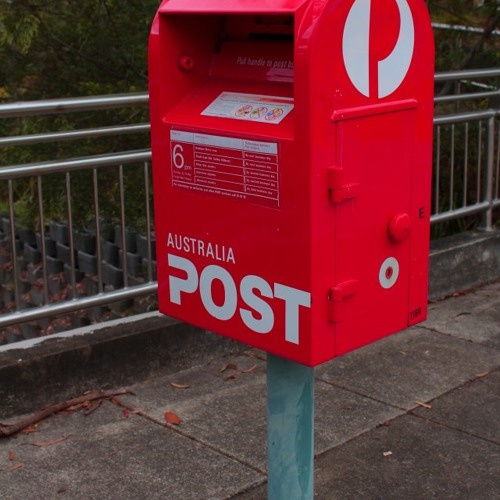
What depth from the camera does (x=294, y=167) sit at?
267 cm

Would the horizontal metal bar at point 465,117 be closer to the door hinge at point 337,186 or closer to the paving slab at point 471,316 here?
the paving slab at point 471,316

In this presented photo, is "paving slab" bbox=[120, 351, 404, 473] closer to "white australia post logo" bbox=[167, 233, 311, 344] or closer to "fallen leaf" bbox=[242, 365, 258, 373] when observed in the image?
"fallen leaf" bbox=[242, 365, 258, 373]

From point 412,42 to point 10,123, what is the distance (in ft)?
14.3

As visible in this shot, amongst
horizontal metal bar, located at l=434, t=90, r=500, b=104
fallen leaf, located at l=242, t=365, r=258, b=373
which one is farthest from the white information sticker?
horizontal metal bar, located at l=434, t=90, r=500, b=104

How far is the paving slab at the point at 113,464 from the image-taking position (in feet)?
12.5

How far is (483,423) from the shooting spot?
443cm

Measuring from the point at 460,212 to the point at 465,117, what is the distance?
64cm

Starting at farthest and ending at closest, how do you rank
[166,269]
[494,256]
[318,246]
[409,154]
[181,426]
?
1. [494,256]
2. [181,426]
3. [166,269]
4. [409,154]
5. [318,246]

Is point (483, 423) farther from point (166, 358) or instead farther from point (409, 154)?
point (409, 154)

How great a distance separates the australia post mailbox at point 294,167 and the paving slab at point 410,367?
1685 mm

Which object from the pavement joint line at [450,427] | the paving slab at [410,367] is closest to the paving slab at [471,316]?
the paving slab at [410,367]

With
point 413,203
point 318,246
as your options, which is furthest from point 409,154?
point 318,246

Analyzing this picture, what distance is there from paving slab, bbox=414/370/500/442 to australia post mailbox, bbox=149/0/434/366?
143 cm

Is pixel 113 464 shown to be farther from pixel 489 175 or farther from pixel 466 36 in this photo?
pixel 466 36
